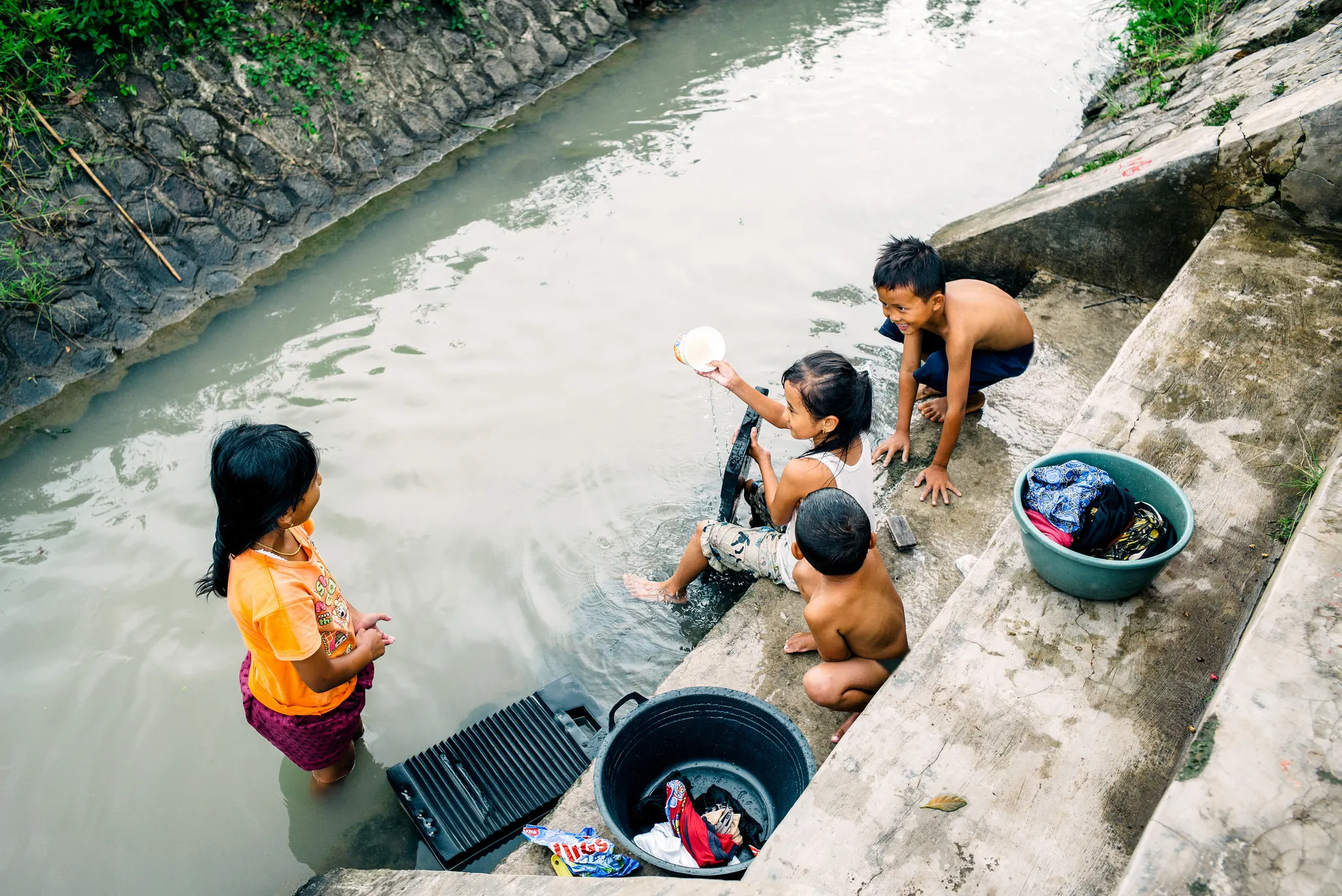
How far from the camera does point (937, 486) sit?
Result: 3.42m

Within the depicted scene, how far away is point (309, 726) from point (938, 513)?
97.4 inches

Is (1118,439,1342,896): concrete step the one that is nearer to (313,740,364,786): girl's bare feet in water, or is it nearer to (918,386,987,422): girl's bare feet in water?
(918,386,987,422): girl's bare feet in water

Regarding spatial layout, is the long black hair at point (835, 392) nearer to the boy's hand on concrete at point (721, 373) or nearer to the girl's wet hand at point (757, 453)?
the boy's hand on concrete at point (721, 373)

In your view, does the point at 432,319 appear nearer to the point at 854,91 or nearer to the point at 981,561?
the point at 981,561

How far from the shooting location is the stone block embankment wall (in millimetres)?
5156

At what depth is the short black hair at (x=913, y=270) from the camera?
10.3ft

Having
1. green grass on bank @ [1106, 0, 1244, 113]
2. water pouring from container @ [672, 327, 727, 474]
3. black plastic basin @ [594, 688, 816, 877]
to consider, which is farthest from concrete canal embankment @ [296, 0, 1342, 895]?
green grass on bank @ [1106, 0, 1244, 113]

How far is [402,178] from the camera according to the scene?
6.86 m

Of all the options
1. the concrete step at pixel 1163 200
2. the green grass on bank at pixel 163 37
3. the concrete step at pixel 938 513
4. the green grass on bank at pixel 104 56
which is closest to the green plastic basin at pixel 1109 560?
the concrete step at pixel 938 513

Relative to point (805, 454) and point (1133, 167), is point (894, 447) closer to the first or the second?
point (805, 454)

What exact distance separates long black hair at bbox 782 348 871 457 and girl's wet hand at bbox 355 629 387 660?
5.20ft

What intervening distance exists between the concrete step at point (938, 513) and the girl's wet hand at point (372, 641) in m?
0.75

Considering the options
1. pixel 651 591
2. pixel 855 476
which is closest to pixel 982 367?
pixel 855 476

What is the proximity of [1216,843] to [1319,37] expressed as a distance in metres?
5.57
